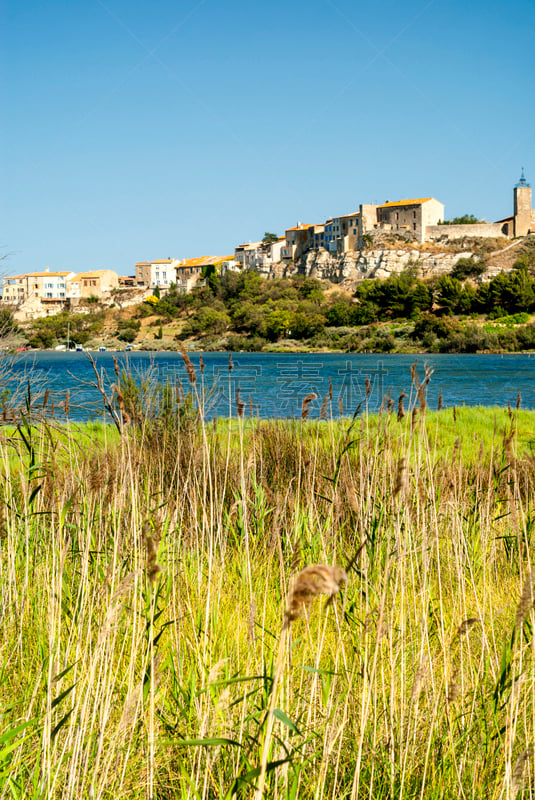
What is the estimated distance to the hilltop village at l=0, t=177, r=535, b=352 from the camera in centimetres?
5103

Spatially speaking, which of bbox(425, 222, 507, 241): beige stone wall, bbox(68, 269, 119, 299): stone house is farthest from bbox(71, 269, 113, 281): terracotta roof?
bbox(425, 222, 507, 241): beige stone wall

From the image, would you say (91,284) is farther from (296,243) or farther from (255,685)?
(255,685)

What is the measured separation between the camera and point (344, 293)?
218ft

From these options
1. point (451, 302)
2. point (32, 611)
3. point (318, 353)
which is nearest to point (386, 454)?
point (32, 611)

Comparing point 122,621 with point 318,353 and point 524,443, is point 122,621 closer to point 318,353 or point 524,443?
point 524,443

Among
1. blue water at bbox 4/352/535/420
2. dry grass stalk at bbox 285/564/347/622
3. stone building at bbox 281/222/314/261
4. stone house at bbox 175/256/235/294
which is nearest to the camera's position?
dry grass stalk at bbox 285/564/347/622

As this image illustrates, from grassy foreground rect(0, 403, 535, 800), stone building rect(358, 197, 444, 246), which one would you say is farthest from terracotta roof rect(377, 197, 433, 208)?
grassy foreground rect(0, 403, 535, 800)

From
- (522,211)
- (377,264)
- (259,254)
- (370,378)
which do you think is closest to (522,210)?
(522,211)

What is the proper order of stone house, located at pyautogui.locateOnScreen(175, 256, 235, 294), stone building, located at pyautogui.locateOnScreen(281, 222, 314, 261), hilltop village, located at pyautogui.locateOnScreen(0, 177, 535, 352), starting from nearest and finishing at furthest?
hilltop village, located at pyautogui.locateOnScreen(0, 177, 535, 352) → stone building, located at pyautogui.locateOnScreen(281, 222, 314, 261) → stone house, located at pyautogui.locateOnScreen(175, 256, 235, 294)

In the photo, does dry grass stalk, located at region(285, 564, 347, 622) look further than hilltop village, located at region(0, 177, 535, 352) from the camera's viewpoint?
No

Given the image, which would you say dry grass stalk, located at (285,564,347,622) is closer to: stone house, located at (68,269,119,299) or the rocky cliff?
the rocky cliff

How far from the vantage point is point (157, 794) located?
65.5 inches

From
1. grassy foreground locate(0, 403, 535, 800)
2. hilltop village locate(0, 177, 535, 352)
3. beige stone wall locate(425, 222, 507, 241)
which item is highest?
beige stone wall locate(425, 222, 507, 241)

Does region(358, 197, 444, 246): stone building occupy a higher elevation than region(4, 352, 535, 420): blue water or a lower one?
higher
